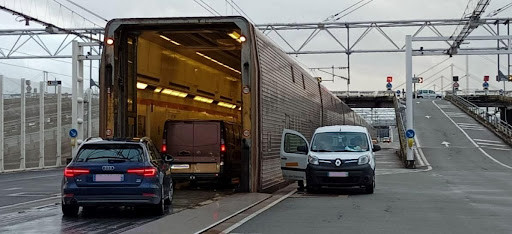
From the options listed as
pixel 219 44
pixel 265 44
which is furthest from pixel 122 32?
pixel 219 44

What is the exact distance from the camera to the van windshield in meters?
19.8

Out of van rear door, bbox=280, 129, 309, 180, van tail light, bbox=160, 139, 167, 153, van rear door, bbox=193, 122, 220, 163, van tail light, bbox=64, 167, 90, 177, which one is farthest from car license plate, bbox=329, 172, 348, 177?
van tail light, bbox=64, 167, 90, 177

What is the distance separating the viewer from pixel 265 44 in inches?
741

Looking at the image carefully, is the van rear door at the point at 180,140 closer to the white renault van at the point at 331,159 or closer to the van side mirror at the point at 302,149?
the white renault van at the point at 331,159

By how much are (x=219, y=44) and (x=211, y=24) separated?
202 inches

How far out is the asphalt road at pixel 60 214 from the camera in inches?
446

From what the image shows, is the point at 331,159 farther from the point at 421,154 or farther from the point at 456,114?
the point at 456,114

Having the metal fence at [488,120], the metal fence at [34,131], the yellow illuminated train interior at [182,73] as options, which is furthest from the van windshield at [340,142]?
the metal fence at [488,120]

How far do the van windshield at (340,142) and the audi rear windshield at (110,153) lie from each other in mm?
8009

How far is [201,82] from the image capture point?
85.3 ft

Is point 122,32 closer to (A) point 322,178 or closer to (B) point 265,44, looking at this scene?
(B) point 265,44

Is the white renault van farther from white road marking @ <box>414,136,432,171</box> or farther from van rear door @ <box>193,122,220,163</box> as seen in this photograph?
white road marking @ <box>414,136,432,171</box>

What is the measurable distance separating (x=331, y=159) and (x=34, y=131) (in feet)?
72.9

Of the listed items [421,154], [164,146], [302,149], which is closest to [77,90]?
[164,146]
